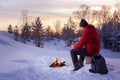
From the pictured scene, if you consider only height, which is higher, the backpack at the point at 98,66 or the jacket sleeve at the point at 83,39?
the jacket sleeve at the point at 83,39

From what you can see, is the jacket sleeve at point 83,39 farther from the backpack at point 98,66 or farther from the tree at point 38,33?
the tree at point 38,33

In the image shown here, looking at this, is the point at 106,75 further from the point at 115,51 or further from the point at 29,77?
the point at 115,51

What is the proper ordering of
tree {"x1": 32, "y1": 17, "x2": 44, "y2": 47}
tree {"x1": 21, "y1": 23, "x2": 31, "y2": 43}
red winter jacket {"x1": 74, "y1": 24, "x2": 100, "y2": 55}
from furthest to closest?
1. tree {"x1": 21, "y1": 23, "x2": 31, "y2": 43}
2. tree {"x1": 32, "y1": 17, "x2": 44, "y2": 47}
3. red winter jacket {"x1": 74, "y1": 24, "x2": 100, "y2": 55}

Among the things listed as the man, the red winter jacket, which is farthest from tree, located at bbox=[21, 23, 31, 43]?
the red winter jacket

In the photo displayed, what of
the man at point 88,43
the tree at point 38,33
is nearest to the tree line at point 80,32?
the tree at point 38,33

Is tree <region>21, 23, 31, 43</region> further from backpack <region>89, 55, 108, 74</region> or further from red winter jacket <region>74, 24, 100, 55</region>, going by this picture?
backpack <region>89, 55, 108, 74</region>

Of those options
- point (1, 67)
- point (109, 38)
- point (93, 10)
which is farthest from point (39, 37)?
point (1, 67)

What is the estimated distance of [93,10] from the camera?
Result: 8775cm

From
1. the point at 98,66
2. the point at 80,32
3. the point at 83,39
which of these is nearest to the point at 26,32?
the point at 80,32

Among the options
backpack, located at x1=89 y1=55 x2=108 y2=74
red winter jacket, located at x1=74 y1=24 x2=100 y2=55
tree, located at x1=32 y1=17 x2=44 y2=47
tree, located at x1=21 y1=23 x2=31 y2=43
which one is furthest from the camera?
tree, located at x1=21 y1=23 x2=31 y2=43

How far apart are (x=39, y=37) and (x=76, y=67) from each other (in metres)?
59.7

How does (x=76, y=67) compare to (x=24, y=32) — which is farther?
(x=24, y=32)

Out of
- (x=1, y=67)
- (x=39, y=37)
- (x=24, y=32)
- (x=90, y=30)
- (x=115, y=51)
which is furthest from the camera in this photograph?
(x=24, y=32)

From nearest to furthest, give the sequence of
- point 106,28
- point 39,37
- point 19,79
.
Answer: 1. point 19,79
2. point 39,37
3. point 106,28
